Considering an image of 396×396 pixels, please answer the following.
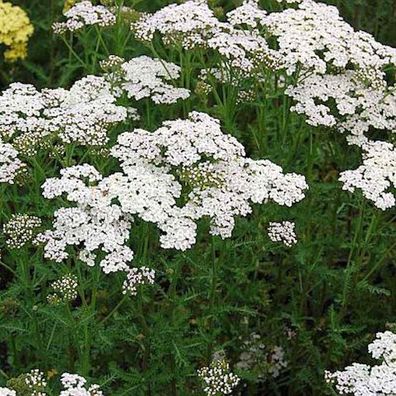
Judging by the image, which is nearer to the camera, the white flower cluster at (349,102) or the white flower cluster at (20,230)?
the white flower cluster at (20,230)

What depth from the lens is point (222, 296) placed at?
5.70 meters

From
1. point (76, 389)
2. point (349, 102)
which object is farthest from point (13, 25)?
point (76, 389)

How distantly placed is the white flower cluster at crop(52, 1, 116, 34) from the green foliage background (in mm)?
210

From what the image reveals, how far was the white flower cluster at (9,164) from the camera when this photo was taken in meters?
4.50

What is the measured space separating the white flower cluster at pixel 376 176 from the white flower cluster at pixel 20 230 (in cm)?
170

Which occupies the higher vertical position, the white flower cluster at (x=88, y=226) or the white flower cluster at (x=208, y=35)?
the white flower cluster at (x=208, y=35)

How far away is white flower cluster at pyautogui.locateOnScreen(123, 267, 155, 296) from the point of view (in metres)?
4.25

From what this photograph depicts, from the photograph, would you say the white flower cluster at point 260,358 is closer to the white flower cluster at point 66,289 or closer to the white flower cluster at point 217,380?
the white flower cluster at point 217,380

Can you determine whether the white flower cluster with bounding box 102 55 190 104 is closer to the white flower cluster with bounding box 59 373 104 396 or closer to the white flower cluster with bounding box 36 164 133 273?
the white flower cluster with bounding box 36 164 133 273

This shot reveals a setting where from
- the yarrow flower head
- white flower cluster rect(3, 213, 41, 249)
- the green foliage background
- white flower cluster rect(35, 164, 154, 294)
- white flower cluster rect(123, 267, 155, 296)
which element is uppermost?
white flower cluster rect(35, 164, 154, 294)

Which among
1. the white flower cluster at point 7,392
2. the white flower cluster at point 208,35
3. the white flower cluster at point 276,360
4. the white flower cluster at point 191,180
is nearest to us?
the white flower cluster at point 7,392

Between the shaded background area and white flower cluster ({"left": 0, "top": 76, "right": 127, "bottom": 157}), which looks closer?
white flower cluster ({"left": 0, "top": 76, "right": 127, "bottom": 157})

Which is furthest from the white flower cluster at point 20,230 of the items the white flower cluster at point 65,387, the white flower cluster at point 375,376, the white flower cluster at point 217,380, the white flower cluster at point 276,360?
the white flower cluster at point 276,360

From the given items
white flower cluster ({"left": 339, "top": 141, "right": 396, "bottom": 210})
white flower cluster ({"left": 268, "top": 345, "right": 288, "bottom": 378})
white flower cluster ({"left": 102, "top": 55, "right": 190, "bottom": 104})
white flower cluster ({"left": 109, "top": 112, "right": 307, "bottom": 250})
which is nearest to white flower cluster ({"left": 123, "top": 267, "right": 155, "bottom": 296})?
white flower cluster ({"left": 109, "top": 112, "right": 307, "bottom": 250})
